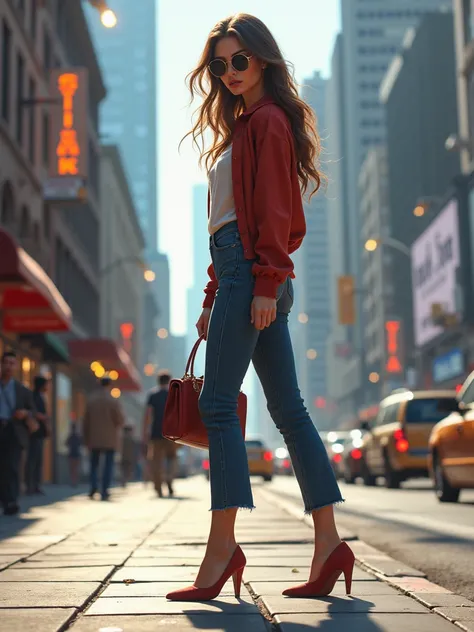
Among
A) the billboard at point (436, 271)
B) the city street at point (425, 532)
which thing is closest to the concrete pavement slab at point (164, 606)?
the city street at point (425, 532)

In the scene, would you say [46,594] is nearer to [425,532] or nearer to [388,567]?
[388,567]

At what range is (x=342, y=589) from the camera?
5105 millimetres

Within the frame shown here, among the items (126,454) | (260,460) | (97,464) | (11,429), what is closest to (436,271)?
(260,460)

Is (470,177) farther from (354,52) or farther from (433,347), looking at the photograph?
(354,52)

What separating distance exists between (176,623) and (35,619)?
0.50 metres

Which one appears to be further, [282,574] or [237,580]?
[282,574]

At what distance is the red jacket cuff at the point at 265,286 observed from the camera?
15.5ft

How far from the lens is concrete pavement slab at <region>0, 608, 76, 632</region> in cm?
390

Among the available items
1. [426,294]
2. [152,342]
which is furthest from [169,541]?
[152,342]

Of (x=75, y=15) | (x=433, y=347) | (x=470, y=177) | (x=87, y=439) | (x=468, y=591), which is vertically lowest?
(x=468, y=591)

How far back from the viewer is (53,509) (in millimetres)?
14141

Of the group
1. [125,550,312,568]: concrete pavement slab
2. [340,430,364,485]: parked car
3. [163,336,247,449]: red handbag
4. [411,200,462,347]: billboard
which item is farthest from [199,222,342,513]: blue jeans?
[411,200,462,347]: billboard

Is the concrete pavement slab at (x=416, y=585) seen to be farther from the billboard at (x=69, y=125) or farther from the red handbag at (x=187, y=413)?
the billboard at (x=69, y=125)

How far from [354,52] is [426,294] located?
106657 millimetres
